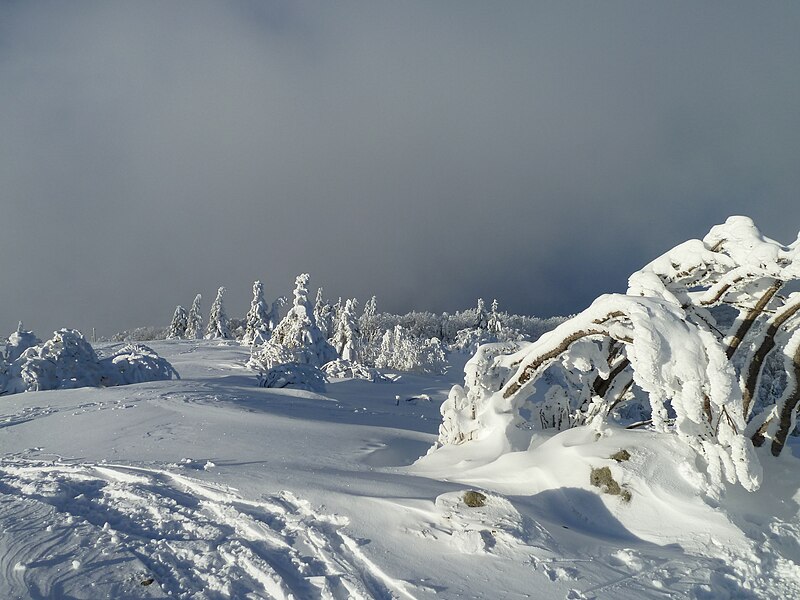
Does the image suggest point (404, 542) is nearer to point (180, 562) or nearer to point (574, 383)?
point (180, 562)

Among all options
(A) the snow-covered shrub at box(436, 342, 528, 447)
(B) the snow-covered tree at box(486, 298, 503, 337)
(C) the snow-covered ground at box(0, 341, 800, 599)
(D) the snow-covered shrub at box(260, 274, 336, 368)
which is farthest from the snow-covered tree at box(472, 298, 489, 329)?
(C) the snow-covered ground at box(0, 341, 800, 599)

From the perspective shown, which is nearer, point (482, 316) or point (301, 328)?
point (301, 328)

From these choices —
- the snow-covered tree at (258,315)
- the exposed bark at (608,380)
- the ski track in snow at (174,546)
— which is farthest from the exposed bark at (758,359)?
the snow-covered tree at (258,315)

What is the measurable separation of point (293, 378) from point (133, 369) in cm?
600

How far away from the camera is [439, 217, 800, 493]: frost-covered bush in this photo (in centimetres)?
479

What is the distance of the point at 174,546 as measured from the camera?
372cm

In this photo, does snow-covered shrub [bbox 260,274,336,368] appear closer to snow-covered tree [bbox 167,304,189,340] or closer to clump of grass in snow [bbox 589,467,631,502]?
clump of grass in snow [bbox 589,467,631,502]

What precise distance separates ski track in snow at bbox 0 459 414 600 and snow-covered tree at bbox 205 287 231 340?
58.6 meters

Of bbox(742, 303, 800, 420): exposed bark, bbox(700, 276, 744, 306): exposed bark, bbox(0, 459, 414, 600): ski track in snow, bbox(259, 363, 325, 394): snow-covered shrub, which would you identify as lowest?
bbox(259, 363, 325, 394): snow-covered shrub

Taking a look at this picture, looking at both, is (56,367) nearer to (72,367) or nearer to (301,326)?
(72,367)

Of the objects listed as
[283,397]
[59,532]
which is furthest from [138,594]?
[283,397]

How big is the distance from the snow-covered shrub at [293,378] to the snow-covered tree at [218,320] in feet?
148

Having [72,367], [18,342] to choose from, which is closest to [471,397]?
[72,367]

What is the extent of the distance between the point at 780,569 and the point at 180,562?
471 cm
